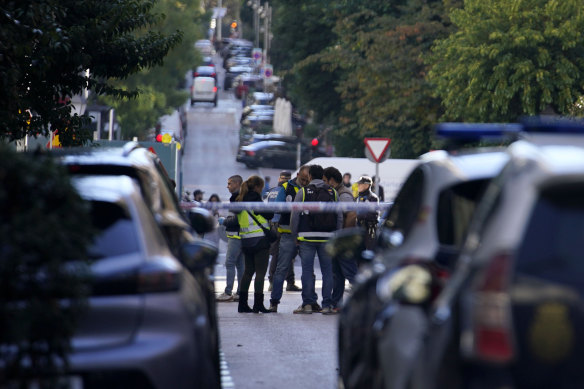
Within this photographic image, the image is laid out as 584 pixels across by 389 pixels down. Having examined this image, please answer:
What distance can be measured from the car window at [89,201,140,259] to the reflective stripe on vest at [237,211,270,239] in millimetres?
9405

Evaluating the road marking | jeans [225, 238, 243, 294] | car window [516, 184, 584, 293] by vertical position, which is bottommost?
the road marking

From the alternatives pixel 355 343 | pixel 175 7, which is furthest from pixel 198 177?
pixel 355 343

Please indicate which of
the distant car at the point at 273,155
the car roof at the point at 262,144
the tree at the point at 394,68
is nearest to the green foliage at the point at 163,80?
the car roof at the point at 262,144

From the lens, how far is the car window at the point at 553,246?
4.10 m

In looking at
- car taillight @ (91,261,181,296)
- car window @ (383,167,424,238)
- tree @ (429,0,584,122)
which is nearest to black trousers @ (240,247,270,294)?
car window @ (383,167,424,238)

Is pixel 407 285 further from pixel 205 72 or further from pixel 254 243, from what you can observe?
pixel 205 72

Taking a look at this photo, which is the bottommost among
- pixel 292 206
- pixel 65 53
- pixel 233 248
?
pixel 233 248

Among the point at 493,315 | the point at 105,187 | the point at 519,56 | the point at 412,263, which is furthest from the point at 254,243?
the point at 519,56

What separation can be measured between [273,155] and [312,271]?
4395 centimetres

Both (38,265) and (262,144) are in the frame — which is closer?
(38,265)

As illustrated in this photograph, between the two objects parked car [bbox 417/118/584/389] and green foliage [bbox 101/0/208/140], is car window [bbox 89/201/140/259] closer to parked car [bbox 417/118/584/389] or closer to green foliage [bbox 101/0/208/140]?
parked car [bbox 417/118/584/389]

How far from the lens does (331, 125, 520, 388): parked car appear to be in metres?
5.15

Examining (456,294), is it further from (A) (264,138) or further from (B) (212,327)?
(A) (264,138)

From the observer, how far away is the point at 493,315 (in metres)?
4.09
